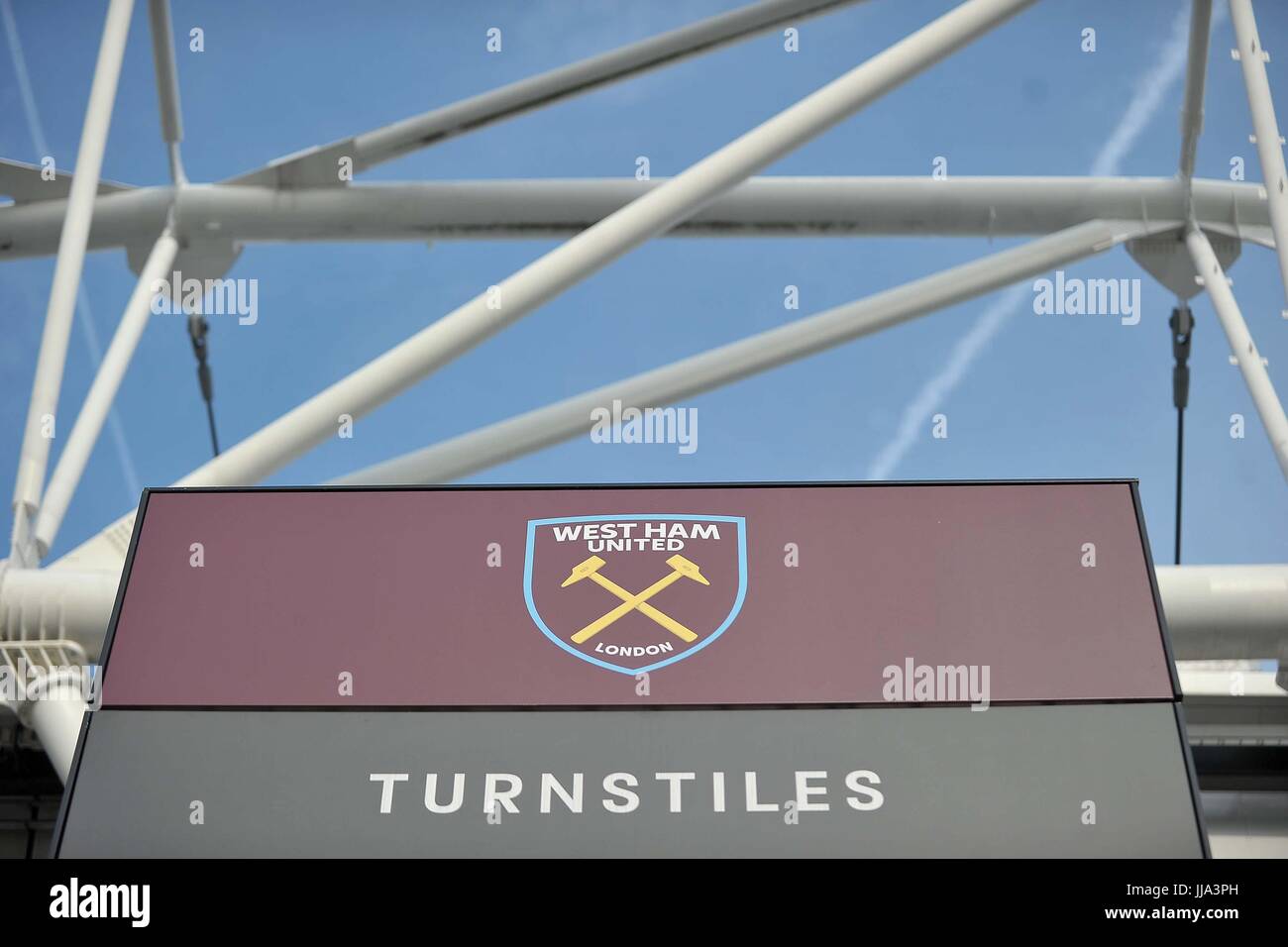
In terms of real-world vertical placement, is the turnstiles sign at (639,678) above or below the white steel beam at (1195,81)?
below

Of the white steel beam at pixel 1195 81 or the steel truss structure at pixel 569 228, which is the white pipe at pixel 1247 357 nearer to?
the steel truss structure at pixel 569 228

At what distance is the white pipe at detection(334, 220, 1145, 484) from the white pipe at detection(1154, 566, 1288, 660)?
226 inches

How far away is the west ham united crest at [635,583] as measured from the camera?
965 cm

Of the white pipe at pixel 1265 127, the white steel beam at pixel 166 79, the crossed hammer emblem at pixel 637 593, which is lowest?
Answer: the crossed hammer emblem at pixel 637 593

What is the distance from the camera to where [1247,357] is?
56.7 feet

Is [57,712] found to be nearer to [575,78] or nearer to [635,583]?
[635,583]

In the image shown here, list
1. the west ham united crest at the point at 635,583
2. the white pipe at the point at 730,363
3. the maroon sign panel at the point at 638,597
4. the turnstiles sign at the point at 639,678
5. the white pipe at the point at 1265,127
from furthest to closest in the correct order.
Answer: the white pipe at the point at 730,363 → the white pipe at the point at 1265,127 → the west ham united crest at the point at 635,583 → the maroon sign panel at the point at 638,597 → the turnstiles sign at the point at 639,678

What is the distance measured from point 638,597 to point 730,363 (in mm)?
9070

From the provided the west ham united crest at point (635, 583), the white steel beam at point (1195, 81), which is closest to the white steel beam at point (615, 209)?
the white steel beam at point (1195, 81)

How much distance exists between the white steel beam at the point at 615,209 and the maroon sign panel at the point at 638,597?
11.1 m

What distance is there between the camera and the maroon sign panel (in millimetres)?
9477

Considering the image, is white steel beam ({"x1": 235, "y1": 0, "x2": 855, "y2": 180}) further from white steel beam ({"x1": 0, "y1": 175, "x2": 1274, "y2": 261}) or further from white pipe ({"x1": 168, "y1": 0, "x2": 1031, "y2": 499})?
white pipe ({"x1": 168, "y1": 0, "x2": 1031, "y2": 499})

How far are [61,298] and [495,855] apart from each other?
9530mm
